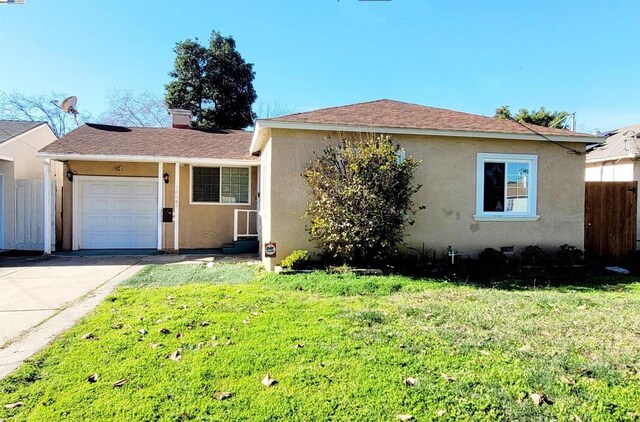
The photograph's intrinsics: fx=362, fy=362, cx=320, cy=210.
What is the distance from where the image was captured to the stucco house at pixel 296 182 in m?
7.98

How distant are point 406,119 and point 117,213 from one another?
29.9 ft

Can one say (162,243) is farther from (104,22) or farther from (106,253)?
(104,22)

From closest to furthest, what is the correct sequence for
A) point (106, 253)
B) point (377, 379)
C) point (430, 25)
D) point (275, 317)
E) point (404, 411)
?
point (404, 411) < point (377, 379) < point (275, 317) < point (106, 253) < point (430, 25)

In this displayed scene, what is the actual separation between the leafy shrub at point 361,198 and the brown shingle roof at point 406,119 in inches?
33.2

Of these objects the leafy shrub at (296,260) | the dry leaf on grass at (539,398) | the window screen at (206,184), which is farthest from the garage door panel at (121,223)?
the dry leaf on grass at (539,398)

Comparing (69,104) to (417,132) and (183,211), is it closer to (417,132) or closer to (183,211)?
(183,211)

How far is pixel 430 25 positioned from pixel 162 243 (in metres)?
10.7

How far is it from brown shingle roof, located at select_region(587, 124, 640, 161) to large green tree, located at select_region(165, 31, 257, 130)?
1855cm

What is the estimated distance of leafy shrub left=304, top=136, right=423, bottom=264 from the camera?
7227mm

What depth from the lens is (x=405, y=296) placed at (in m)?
5.91

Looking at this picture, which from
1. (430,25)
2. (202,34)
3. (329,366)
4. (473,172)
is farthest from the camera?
(202,34)

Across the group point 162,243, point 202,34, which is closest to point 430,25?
point 162,243

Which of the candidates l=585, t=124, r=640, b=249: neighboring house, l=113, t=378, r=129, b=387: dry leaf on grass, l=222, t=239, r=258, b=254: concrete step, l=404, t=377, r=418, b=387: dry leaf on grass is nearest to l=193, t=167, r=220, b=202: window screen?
l=222, t=239, r=258, b=254: concrete step

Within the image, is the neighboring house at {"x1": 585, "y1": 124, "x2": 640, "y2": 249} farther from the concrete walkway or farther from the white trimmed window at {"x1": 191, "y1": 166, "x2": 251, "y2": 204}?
the concrete walkway
